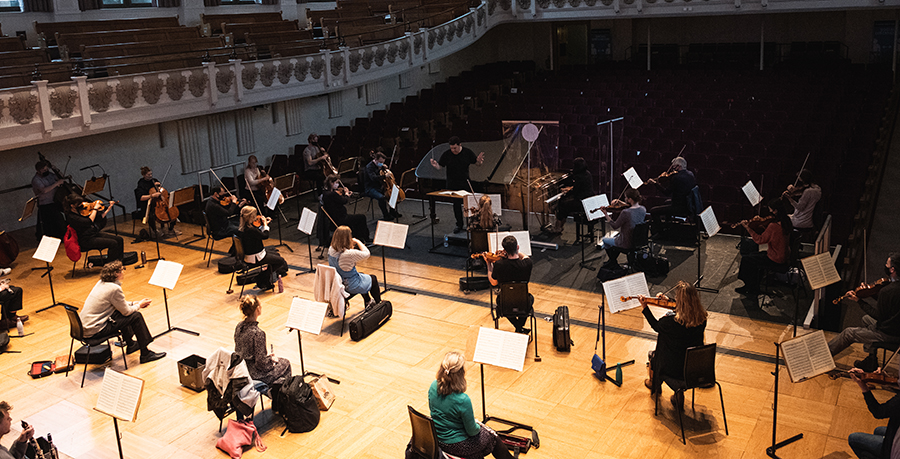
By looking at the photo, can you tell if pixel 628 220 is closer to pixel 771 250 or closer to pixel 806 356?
pixel 771 250

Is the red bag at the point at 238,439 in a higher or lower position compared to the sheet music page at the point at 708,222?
lower

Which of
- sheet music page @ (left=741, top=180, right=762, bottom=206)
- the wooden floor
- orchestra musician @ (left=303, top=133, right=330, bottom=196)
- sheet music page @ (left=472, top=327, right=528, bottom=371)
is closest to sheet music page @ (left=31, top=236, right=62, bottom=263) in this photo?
the wooden floor

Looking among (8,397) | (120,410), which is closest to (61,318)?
(8,397)

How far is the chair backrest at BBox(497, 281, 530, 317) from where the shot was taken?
7402 millimetres

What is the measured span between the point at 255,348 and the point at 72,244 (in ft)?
17.1

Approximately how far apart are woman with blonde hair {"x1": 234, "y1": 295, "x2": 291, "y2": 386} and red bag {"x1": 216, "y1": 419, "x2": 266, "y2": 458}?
0.48m

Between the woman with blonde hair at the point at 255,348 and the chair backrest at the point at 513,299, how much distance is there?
7.43 feet

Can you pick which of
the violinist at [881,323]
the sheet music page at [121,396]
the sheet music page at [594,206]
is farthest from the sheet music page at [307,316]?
the violinist at [881,323]

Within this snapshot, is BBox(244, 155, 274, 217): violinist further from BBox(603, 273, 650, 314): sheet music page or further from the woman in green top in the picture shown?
the woman in green top

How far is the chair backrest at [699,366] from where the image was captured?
576 centimetres

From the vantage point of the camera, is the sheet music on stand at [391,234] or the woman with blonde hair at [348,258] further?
the sheet music on stand at [391,234]

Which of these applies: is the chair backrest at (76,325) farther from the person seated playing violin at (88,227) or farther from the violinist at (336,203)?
the violinist at (336,203)

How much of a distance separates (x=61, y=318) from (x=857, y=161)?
37.7 ft

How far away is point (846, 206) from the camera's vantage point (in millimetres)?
9961
